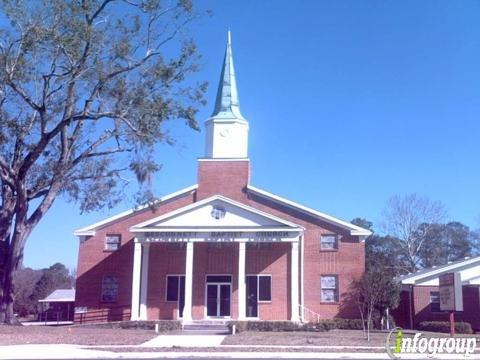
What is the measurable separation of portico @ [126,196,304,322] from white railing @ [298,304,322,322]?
2.35ft

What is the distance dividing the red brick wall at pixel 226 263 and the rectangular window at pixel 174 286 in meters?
0.31

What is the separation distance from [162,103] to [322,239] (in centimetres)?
1421

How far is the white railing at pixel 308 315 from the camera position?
32.1 meters

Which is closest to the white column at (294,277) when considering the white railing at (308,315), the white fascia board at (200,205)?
the white railing at (308,315)

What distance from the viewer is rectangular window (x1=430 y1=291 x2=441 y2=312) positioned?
31766 mm

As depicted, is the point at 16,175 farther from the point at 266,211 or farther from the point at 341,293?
the point at 341,293

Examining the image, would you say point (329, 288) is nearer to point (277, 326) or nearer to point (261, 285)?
point (261, 285)

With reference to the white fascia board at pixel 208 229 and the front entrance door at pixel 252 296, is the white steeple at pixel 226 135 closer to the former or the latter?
the white fascia board at pixel 208 229

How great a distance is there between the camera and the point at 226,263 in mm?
33656

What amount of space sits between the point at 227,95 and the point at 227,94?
10cm

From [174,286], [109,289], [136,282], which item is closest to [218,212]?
[174,286]

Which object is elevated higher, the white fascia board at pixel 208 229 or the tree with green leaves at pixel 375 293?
the white fascia board at pixel 208 229

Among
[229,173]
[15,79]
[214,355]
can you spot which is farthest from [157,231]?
[214,355]

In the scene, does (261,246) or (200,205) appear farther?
(261,246)
